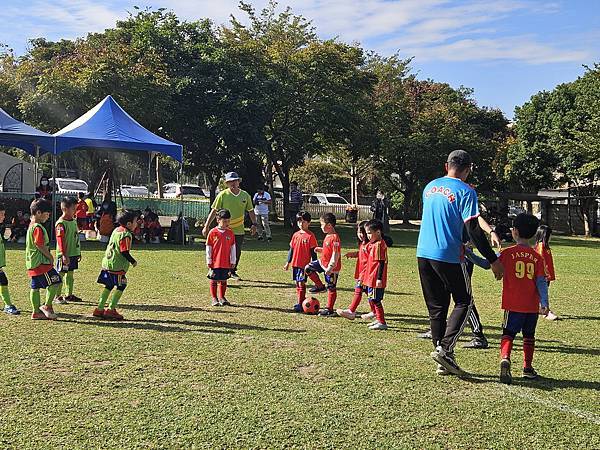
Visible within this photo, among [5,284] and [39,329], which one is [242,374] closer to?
[39,329]

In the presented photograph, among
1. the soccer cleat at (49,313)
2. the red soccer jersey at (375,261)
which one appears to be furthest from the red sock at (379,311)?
the soccer cleat at (49,313)

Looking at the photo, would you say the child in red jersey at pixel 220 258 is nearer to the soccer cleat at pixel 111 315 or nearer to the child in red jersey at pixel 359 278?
the soccer cleat at pixel 111 315

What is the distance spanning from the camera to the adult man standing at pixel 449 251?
554 centimetres

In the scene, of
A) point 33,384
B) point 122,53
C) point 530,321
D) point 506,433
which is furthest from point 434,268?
point 122,53

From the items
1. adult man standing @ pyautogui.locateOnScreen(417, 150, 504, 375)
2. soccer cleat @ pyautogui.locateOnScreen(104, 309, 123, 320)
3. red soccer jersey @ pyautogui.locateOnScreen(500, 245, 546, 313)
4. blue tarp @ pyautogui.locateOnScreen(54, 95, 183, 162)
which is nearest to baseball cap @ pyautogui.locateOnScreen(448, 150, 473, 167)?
adult man standing @ pyautogui.locateOnScreen(417, 150, 504, 375)

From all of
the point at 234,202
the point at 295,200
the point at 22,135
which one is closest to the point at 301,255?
the point at 234,202

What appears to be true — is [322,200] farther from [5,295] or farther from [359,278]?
[5,295]

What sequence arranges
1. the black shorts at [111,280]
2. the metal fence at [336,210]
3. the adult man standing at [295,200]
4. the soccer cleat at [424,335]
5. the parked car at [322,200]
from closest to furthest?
the soccer cleat at [424,335]
the black shorts at [111,280]
the adult man standing at [295,200]
the metal fence at [336,210]
the parked car at [322,200]

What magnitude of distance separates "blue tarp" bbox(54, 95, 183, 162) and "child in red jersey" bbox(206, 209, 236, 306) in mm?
8885

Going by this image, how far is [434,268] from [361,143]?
23823 millimetres

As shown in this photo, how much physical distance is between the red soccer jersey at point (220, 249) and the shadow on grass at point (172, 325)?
122 cm

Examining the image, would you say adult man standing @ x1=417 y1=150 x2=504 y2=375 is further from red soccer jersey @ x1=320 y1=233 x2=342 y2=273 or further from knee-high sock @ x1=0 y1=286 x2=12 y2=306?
knee-high sock @ x1=0 y1=286 x2=12 y2=306

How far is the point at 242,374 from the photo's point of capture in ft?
18.4

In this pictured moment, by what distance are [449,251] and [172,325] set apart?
11.2 ft
